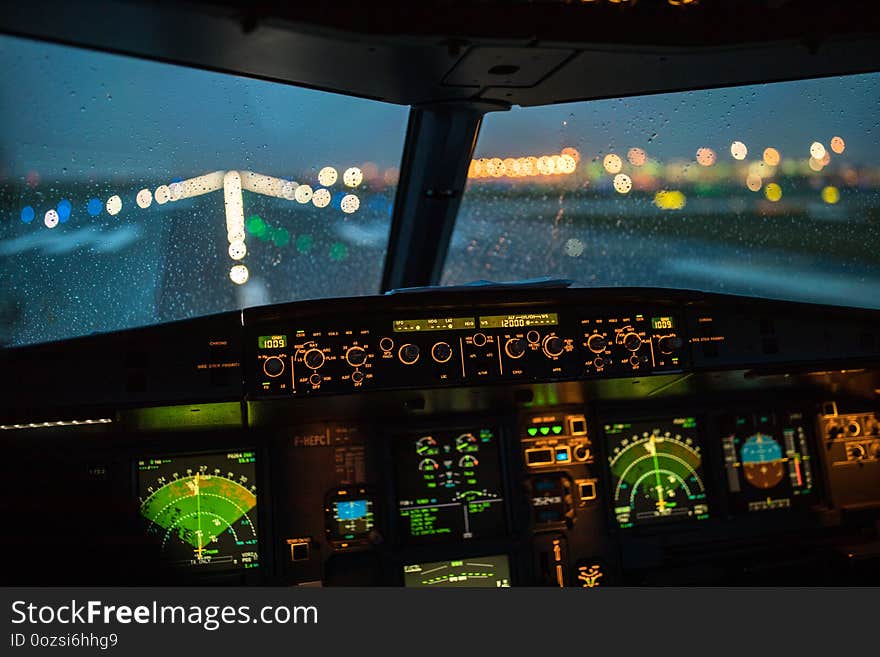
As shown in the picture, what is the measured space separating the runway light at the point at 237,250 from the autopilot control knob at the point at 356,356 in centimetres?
77

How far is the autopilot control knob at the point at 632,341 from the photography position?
250cm

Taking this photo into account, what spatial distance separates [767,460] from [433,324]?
1.48 meters

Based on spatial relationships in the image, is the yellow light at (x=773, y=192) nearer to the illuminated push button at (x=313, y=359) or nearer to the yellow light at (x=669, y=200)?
the yellow light at (x=669, y=200)

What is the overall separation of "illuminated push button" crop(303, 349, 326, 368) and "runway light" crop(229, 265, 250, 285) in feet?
2.34

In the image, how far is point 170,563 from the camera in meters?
0.95

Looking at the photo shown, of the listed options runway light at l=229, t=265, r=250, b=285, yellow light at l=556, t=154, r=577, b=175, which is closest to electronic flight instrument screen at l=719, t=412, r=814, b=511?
yellow light at l=556, t=154, r=577, b=175

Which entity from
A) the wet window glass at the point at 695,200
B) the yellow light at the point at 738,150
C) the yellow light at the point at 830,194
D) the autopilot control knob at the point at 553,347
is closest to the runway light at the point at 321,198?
the wet window glass at the point at 695,200

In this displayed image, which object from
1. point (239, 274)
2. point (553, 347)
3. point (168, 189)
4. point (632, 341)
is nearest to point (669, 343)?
point (632, 341)

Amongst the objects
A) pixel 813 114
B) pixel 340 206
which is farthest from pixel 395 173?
pixel 813 114

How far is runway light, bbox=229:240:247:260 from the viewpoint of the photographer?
9.44ft

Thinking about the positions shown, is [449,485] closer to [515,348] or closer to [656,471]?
[515,348]

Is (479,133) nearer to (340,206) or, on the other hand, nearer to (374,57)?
(340,206)

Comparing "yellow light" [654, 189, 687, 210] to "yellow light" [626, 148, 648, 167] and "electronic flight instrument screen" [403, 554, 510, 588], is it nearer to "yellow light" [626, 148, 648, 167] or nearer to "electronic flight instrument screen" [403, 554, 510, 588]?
"yellow light" [626, 148, 648, 167]

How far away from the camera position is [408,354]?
94.6 inches
